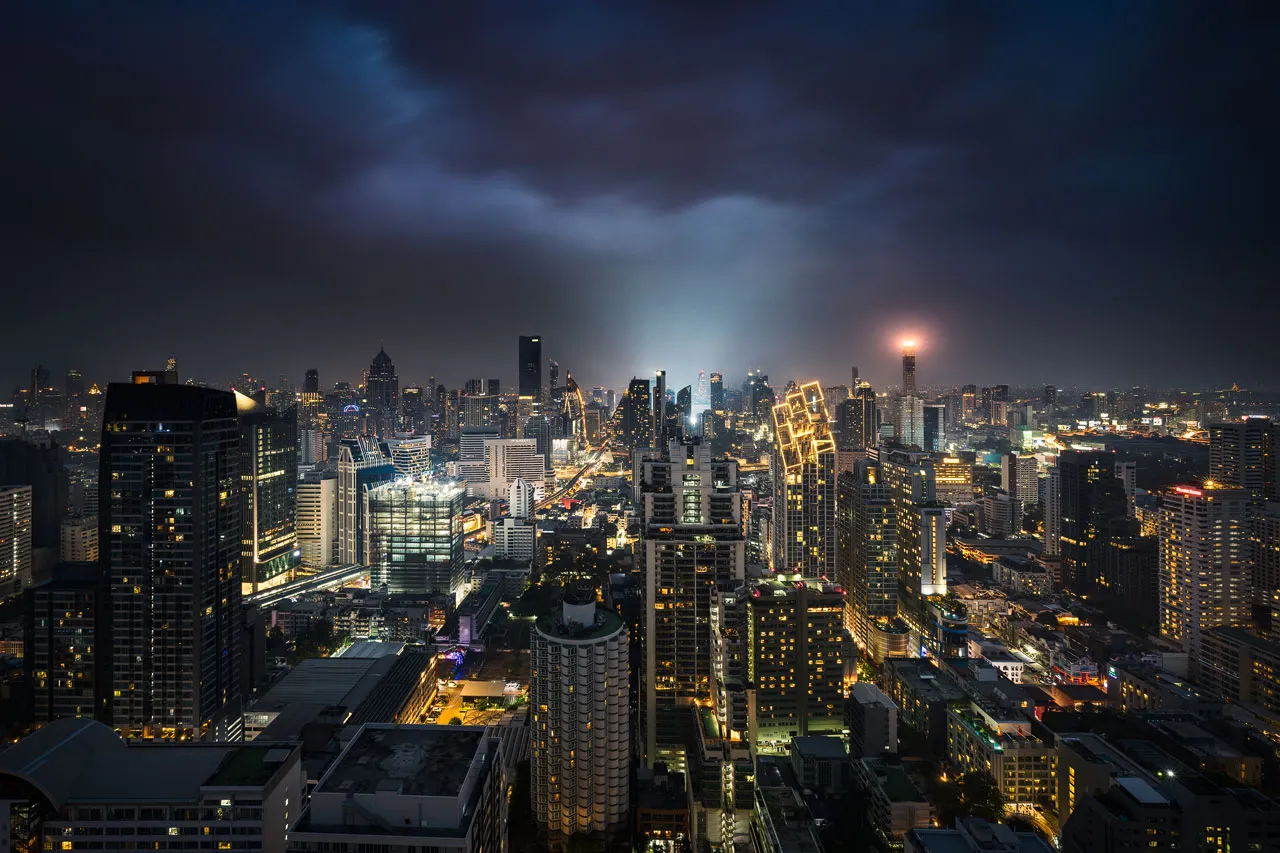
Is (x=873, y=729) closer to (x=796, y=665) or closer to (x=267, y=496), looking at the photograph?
(x=796, y=665)

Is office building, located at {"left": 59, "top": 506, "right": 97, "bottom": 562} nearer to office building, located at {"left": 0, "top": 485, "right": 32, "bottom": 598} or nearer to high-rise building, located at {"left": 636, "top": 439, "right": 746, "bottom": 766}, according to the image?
office building, located at {"left": 0, "top": 485, "right": 32, "bottom": 598}

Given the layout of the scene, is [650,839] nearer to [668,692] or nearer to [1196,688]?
[668,692]

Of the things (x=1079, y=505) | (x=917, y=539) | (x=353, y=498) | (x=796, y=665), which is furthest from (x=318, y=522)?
(x=1079, y=505)

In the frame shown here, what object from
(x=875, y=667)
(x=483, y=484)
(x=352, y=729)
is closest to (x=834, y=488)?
(x=875, y=667)

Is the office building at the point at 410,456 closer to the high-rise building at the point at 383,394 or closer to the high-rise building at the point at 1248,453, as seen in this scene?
the high-rise building at the point at 383,394

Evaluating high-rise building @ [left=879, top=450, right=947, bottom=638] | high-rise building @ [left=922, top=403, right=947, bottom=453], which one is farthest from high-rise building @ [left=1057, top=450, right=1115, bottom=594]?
high-rise building @ [left=922, top=403, right=947, bottom=453]

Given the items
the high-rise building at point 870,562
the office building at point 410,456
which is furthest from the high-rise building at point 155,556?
the office building at point 410,456

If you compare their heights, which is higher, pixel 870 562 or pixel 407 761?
pixel 407 761
